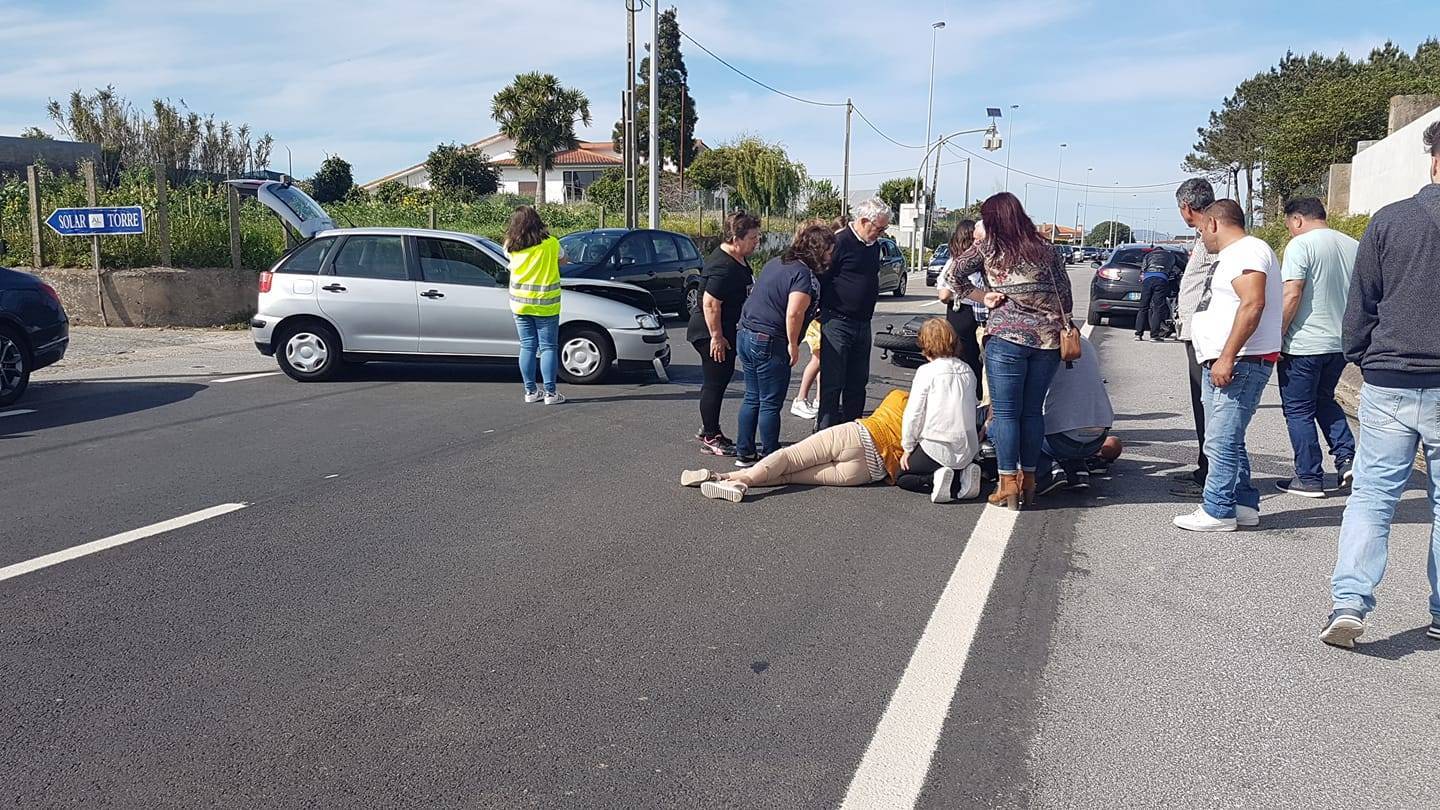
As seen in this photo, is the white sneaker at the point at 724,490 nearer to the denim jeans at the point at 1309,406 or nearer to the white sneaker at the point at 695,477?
the white sneaker at the point at 695,477

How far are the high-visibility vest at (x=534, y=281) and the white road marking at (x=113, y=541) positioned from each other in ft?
12.2

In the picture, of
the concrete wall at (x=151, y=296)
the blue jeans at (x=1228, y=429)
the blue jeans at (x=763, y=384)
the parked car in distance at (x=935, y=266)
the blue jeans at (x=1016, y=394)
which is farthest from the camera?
the parked car in distance at (x=935, y=266)

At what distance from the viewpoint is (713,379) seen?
7.29m

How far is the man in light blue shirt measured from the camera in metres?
6.36

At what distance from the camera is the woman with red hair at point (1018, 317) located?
5.72 metres

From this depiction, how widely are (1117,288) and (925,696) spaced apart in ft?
57.1

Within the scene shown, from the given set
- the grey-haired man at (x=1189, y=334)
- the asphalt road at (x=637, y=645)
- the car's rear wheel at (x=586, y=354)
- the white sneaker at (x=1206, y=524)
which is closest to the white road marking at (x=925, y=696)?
the asphalt road at (x=637, y=645)

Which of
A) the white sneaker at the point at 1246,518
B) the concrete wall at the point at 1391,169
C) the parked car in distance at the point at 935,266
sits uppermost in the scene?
the concrete wall at the point at 1391,169

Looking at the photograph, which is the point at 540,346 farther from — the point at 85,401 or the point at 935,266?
the point at 935,266

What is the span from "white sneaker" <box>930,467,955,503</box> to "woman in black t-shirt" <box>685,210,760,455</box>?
65.7 inches

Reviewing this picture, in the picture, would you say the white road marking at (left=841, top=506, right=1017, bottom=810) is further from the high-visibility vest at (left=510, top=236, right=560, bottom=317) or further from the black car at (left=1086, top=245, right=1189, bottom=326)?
the black car at (left=1086, top=245, right=1189, bottom=326)

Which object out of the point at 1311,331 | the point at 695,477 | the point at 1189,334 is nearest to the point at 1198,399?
the point at 1189,334

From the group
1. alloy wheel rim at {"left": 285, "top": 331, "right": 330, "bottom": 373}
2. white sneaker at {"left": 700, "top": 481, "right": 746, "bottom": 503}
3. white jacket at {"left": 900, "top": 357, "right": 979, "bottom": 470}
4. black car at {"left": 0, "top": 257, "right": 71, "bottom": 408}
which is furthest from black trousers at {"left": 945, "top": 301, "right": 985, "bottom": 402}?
black car at {"left": 0, "top": 257, "right": 71, "bottom": 408}

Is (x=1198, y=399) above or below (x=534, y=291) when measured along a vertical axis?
below
